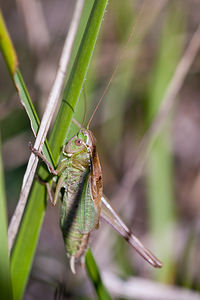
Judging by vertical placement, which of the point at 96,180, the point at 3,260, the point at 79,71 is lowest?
the point at 96,180

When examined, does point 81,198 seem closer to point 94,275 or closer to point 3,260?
point 94,275

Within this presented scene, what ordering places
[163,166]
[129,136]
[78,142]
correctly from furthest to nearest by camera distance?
[129,136] → [163,166] → [78,142]

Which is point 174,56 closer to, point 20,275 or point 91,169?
point 91,169

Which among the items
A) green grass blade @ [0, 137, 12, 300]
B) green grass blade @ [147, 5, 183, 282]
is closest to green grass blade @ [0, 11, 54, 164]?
green grass blade @ [0, 137, 12, 300]

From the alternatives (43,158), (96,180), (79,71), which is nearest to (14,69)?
(79,71)

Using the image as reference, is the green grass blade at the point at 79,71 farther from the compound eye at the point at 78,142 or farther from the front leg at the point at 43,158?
the compound eye at the point at 78,142

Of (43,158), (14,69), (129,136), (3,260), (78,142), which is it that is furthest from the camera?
(129,136)

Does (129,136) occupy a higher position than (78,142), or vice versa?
(78,142)
